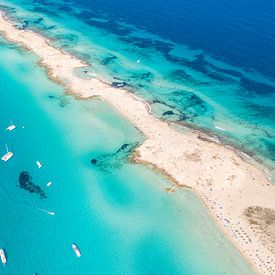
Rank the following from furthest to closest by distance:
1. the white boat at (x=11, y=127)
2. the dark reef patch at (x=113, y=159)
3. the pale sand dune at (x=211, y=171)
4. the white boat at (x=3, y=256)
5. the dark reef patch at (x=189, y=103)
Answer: the dark reef patch at (x=189, y=103)
the white boat at (x=11, y=127)
the dark reef patch at (x=113, y=159)
the pale sand dune at (x=211, y=171)
the white boat at (x=3, y=256)

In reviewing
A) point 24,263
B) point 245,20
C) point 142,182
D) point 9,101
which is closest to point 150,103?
point 142,182

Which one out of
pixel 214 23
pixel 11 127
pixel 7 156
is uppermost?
pixel 214 23

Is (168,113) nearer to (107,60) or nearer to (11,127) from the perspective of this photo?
(107,60)

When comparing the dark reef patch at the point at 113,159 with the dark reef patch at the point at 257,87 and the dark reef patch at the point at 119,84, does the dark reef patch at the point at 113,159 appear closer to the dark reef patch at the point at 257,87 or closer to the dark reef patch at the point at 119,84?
the dark reef patch at the point at 119,84

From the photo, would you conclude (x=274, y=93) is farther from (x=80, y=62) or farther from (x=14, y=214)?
(x=14, y=214)

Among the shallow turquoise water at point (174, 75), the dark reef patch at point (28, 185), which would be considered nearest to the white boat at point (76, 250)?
the dark reef patch at point (28, 185)

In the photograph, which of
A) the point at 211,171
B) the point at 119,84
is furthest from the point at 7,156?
the point at 211,171

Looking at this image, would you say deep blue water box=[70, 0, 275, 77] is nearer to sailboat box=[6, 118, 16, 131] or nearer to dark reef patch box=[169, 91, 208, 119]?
dark reef patch box=[169, 91, 208, 119]
